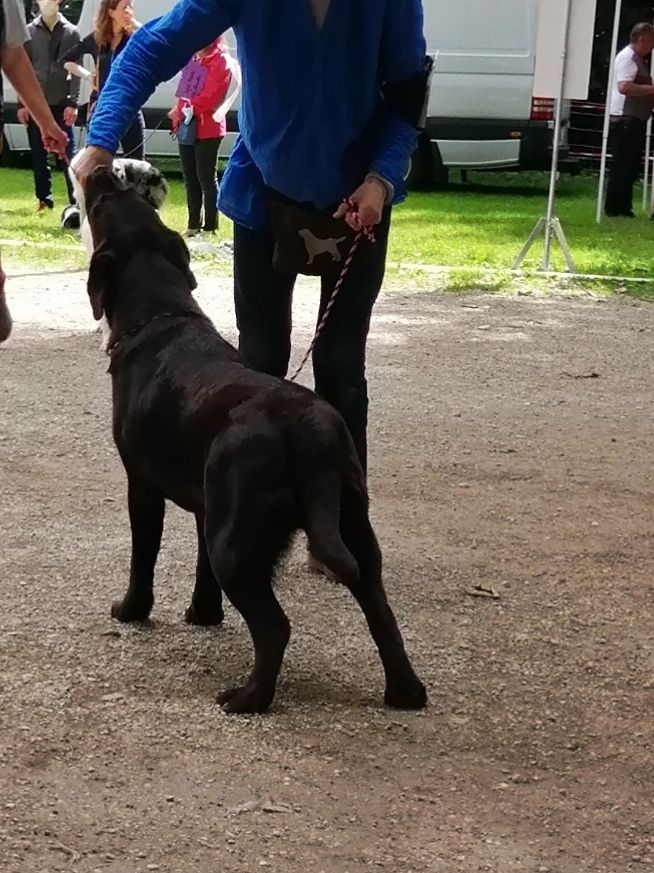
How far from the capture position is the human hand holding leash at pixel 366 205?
13.4 feet

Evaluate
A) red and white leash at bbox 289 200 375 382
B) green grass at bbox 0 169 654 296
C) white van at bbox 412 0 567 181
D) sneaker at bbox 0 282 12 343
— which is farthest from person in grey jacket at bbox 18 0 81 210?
red and white leash at bbox 289 200 375 382

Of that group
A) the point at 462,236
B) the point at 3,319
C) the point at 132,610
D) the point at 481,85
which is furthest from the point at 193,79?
the point at 132,610

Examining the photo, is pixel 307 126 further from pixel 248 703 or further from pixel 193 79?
pixel 193 79

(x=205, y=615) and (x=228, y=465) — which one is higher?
(x=228, y=465)

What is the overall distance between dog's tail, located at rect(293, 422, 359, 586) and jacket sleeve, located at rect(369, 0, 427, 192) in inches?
42.6

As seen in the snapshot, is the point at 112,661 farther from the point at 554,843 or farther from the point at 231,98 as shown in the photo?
the point at 231,98

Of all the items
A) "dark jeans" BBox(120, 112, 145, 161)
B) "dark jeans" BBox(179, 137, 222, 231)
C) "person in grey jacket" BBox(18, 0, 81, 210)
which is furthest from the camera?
"person in grey jacket" BBox(18, 0, 81, 210)

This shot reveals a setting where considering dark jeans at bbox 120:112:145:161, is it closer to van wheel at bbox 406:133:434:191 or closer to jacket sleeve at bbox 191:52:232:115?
jacket sleeve at bbox 191:52:232:115

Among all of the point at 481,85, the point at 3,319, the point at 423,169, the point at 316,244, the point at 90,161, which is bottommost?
the point at 423,169

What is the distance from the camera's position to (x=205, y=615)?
4.18m

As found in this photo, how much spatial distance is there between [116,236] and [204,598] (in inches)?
46.5

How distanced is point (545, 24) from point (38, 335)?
16.5ft

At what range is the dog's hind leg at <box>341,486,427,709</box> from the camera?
3.55 meters

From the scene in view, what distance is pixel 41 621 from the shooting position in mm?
4176
